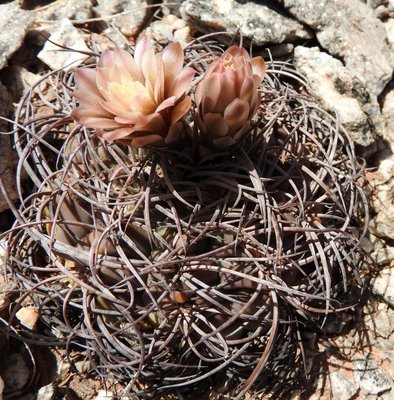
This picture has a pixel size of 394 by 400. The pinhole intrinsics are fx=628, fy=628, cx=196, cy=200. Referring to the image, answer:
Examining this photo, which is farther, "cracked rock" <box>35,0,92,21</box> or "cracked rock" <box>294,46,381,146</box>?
"cracked rock" <box>35,0,92,21</box>

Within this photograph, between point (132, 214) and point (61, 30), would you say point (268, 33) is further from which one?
point (132, 214)

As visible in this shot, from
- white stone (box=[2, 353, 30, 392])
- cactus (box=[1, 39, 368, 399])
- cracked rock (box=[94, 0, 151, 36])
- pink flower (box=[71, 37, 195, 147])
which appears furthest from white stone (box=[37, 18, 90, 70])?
white stone (box=[2, 353, 30, 392])

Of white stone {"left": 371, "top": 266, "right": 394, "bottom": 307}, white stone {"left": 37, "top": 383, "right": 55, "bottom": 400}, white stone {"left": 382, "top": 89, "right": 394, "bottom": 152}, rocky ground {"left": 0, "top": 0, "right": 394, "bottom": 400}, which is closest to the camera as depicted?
white stone {"left": 37, "top": 383, "right": 55, "bottom": 400}

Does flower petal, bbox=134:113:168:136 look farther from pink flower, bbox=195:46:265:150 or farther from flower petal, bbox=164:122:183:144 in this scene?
pink flower, bbox=195:46:265:150

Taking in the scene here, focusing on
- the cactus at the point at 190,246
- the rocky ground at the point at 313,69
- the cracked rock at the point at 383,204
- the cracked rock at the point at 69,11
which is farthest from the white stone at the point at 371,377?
the cracked rock at the point at 69,11

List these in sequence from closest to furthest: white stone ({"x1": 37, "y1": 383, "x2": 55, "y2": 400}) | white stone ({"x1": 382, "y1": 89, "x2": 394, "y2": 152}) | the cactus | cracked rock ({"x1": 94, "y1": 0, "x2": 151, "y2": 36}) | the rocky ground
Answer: the cactus → white stone ({"x1": 37, "y1": 383, "x2": 55, "y2": 400}) → the rocky ground → white stone ({"x1": 382, "y1": 89, "x2": 394, "y2": 152}) → cracked rock ({"x1": 94, "y1": 0, "x2": 151, "y2": 36})

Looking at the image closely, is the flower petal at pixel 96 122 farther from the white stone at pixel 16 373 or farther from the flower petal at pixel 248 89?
the white stone at pixel 16 373

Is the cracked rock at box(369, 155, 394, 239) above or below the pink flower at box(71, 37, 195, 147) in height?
below

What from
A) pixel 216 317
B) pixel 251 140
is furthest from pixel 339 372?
pixel 251 140
